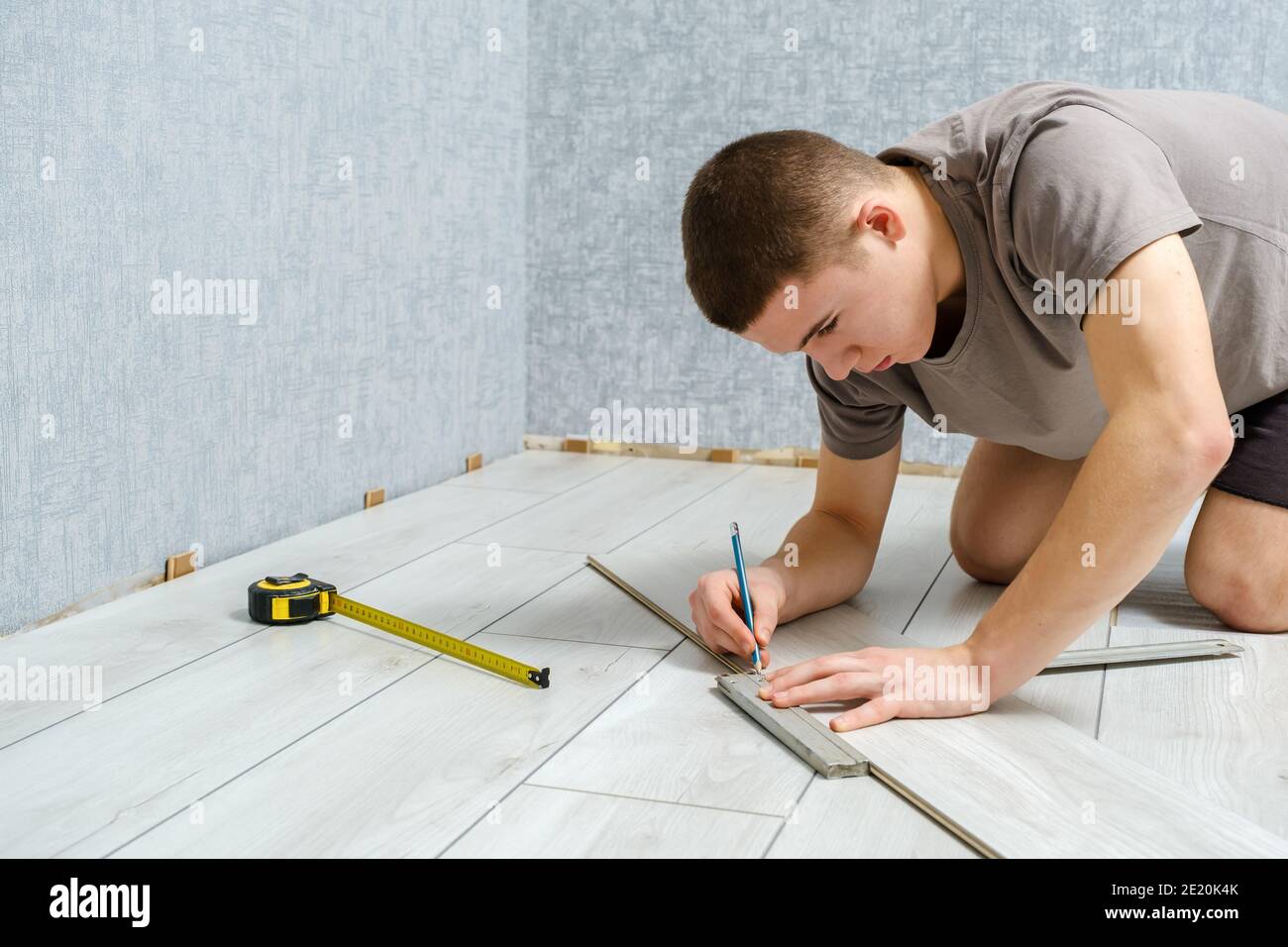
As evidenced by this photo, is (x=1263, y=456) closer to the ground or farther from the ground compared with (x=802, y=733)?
farther from the ground

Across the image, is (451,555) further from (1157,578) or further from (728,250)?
(1157,578)

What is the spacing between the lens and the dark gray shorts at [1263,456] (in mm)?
1665

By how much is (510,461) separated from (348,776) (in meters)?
1.88

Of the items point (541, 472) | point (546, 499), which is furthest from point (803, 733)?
point (541, 472)

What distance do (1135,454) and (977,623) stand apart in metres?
0.55

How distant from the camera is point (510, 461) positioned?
3.04m

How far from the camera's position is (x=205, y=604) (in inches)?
70.1

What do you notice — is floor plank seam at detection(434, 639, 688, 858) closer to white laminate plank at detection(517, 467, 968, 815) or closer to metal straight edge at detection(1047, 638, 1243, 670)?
white laminate plank at detection(517, 467, 968, 815)

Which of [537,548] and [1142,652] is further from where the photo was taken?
[537,548]

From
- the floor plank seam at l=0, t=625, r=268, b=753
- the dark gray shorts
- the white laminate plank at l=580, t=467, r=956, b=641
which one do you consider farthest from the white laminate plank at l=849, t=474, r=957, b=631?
the floor plank seam at l=0, t=625, r=268, b=753

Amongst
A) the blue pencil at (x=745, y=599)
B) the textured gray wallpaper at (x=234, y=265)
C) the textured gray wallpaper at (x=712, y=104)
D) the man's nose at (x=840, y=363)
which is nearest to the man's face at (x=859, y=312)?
the man's nose at (x=840, y=363)

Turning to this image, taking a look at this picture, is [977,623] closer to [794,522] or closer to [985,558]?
[985,558]

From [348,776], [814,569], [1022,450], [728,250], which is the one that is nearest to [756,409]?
[1022,450]

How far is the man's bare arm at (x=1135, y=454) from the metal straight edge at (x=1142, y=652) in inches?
12.6
